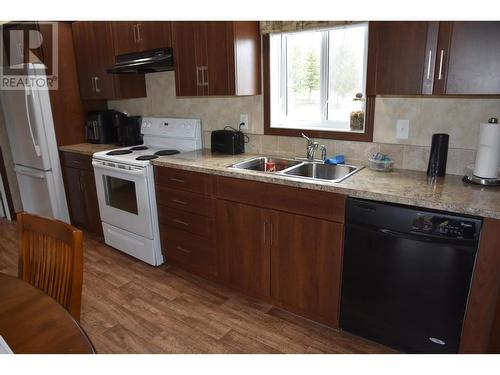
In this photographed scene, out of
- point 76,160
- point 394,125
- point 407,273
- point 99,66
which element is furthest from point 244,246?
point 99,66

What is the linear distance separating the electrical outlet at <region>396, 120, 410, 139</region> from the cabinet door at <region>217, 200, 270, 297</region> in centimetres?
92

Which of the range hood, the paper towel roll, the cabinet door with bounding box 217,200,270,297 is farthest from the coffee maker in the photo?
the paper towel roll

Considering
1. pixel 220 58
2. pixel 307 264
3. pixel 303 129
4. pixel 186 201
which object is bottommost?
pixel 307 264

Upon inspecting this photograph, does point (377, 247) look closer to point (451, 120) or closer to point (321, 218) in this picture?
point (321, 218)

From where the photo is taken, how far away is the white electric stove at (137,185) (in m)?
2.58

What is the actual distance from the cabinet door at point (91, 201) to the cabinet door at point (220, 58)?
57.7 inches

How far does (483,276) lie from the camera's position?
146cm

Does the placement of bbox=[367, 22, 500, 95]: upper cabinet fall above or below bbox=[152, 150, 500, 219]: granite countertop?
above

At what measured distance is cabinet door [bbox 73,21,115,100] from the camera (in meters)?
2.99

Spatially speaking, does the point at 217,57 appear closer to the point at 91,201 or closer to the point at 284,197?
the point at 284,197

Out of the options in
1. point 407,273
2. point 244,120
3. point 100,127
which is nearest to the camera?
point 407,273

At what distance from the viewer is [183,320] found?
2.12 meters

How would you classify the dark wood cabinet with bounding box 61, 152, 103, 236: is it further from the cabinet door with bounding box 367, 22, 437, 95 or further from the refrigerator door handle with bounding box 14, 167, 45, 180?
the cabinet door with bounding box 367, 22, 437, 95

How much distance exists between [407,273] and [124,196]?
210 cm
